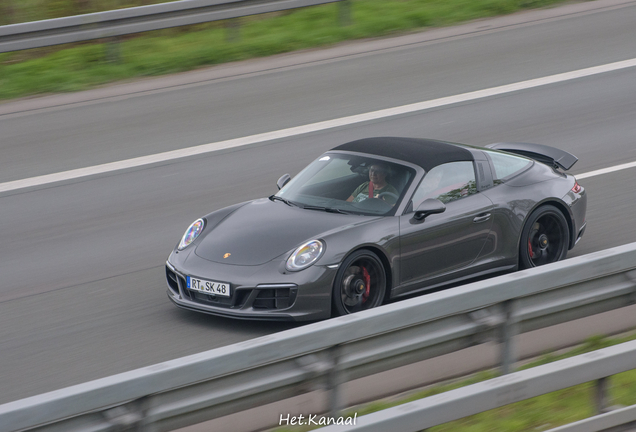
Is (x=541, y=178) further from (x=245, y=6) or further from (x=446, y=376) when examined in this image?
(x=245, y=6)

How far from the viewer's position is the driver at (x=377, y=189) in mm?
7473

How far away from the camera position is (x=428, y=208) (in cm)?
724

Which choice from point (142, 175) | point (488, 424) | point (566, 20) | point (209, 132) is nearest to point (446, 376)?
point (488, 424)

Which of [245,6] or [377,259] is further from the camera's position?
[245,6]

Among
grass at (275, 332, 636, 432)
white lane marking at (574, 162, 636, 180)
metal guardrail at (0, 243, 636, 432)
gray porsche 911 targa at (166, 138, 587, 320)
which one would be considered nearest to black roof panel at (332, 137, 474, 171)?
gray porsche 911 targa at (166, 138, 587, 320)

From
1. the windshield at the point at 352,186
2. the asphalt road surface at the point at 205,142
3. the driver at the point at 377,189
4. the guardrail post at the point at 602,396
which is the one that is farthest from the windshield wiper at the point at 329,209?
the guardrail post at the point at 602,396

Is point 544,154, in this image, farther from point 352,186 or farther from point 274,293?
point 274,293

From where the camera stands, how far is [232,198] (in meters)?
10.1

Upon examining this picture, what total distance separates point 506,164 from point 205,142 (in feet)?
16.1

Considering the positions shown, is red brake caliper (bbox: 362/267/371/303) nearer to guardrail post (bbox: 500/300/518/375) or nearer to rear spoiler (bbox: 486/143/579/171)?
guardrail post (bbox: 500/300/518/375)

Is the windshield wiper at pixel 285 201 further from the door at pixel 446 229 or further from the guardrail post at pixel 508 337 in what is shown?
the guardrail post at pixel 508 337

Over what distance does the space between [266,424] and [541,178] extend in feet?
14.0

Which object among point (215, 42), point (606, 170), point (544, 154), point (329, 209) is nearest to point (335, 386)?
point (329, 209)

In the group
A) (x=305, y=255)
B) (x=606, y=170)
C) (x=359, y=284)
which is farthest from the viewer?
(x=606, y=170)
